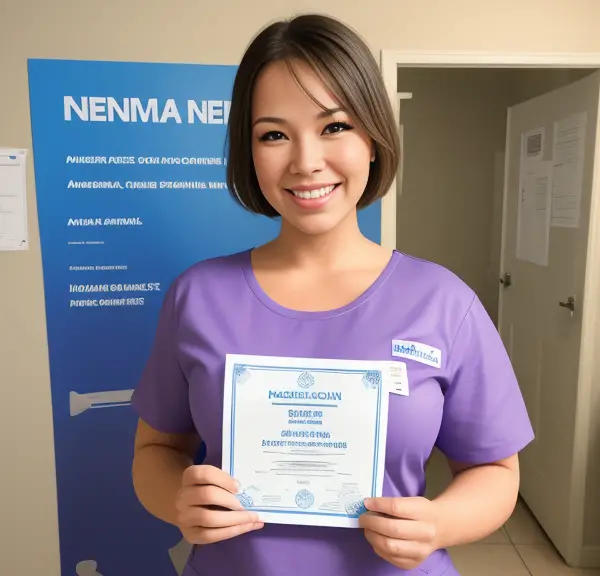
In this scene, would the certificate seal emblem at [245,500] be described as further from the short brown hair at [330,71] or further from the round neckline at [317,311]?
the short brown hair at [330,71]

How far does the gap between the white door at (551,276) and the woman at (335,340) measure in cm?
172

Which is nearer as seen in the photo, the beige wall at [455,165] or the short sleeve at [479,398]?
the short sleeve at [479,398]

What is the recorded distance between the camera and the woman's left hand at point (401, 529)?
755 mm

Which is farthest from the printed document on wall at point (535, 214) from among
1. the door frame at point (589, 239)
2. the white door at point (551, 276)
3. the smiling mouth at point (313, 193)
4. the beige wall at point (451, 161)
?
the smiling mouth at point (313, 193)

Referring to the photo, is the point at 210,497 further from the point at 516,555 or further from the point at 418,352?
the point at 516,555

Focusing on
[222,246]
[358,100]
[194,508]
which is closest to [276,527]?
[194,508]

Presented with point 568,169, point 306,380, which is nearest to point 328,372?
point 306,380

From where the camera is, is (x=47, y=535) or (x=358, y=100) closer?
(x=358, y=100)

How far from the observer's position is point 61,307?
195 centimetres

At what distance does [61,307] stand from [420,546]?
155 cm

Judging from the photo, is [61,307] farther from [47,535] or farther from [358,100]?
[358,100]

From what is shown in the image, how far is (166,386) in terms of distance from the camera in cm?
94

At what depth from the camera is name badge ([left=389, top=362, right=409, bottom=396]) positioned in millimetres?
801

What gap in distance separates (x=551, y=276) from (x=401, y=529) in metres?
2.18
